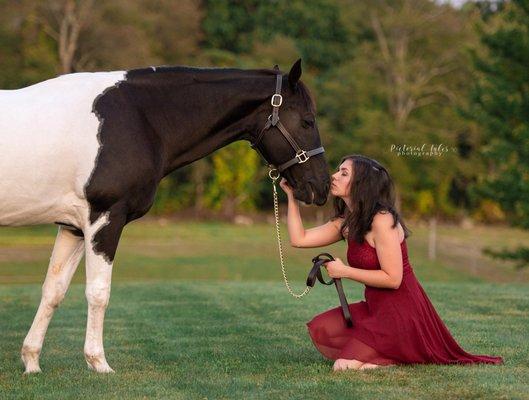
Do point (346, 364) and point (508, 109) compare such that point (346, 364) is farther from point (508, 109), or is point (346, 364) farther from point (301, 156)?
point (508, 109)

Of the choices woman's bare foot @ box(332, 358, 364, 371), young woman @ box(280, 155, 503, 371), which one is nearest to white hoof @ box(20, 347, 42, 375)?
young woman @ box(280, 155, 503, 371)

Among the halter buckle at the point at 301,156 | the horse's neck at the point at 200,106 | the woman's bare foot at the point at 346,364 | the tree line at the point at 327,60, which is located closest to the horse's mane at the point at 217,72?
the horse's neck at the point at 200,106

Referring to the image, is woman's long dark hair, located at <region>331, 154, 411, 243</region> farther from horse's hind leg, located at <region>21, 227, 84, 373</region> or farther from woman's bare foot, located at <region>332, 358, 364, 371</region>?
horse's hind leg, located at <region>21, 227, 84, 373</region>

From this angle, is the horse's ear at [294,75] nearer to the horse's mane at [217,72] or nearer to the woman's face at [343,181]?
the horse's mane at [217,72]

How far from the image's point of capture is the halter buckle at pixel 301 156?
7031 mm

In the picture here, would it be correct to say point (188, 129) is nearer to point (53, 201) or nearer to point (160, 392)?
point (53, 201)

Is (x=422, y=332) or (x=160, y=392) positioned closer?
(x=160, y=392)

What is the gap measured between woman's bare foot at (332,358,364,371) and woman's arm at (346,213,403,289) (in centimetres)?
58

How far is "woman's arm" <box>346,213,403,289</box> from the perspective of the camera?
A: 6.81m

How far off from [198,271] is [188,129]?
766 inches

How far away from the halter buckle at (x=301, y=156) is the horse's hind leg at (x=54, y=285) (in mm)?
1717

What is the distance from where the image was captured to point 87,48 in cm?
4306

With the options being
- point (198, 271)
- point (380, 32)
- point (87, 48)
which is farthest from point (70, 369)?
point (380, 32)

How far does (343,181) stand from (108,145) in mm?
1766
